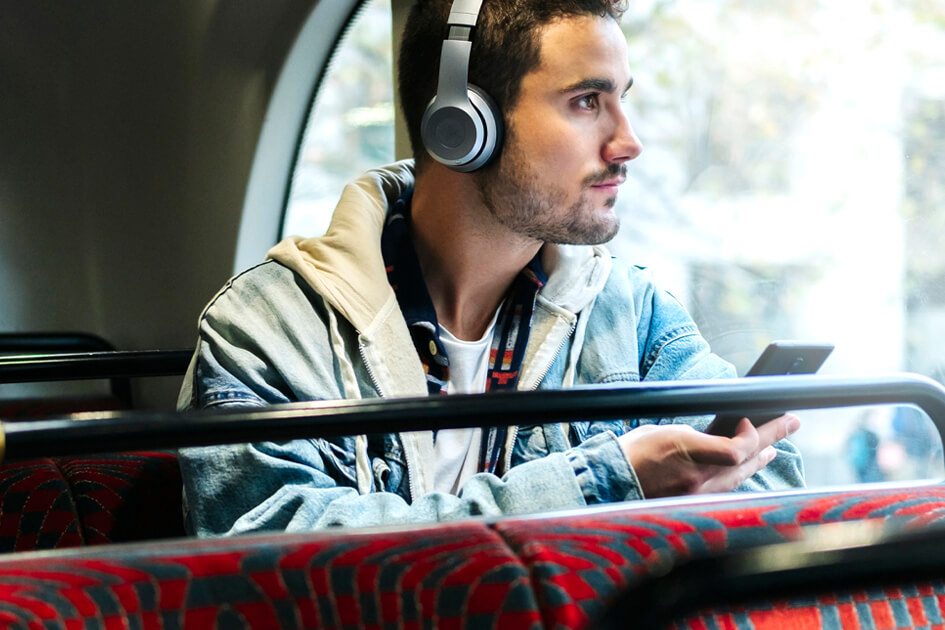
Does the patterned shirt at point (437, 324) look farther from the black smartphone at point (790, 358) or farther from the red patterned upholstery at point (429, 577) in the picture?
the red patterned upholstery at point (429, 577)

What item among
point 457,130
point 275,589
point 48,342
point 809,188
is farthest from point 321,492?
point 48,342

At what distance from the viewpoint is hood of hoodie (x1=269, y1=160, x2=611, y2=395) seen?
4.34 feet

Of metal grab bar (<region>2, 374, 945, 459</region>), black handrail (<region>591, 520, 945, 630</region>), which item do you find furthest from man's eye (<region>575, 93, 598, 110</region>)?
black handrail (<region>591, 520, 945, 630</region>)

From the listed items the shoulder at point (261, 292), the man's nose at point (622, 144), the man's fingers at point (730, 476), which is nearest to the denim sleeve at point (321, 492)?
the man's fingers at point (730, 476)

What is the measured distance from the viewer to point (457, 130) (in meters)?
1.36

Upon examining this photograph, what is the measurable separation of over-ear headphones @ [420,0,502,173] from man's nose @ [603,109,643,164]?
7.1 inches

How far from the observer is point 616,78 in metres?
1.40

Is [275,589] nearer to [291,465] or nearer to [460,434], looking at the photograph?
[291,465]

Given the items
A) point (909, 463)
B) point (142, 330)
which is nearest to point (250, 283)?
point (909, 463)

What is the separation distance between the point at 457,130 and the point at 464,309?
0.28 metres

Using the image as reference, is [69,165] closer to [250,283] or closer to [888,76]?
[250,283]

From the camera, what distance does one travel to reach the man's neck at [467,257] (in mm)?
1479

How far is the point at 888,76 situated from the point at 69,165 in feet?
9.48

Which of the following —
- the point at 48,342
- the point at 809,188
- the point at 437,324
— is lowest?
the point at 48,342
